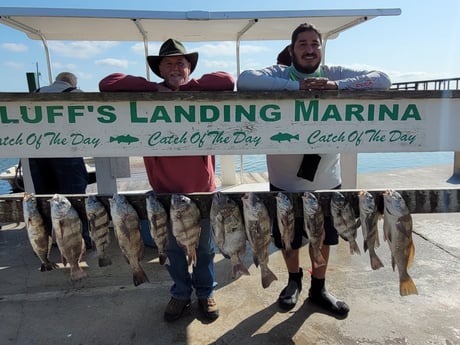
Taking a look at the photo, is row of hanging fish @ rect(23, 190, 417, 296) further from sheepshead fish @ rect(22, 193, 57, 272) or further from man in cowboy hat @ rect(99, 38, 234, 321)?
man in cowboy hat @ rect(99, 38, 234, 321)

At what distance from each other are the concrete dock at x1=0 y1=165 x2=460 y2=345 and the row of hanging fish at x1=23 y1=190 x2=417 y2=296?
84 centimetres

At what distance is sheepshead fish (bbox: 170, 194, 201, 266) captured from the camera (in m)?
2.11

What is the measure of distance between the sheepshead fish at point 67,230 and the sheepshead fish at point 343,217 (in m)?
1.53

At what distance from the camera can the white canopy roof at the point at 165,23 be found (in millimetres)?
3963

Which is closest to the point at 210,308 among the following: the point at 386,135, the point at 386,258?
the point at 386,135

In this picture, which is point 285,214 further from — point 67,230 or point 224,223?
point 67,230

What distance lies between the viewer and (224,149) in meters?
2.05

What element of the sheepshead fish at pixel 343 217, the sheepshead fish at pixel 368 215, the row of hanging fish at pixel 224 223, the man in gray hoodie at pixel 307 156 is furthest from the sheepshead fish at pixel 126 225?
the sheepshead fish at pixel 368 215

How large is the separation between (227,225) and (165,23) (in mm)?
3318

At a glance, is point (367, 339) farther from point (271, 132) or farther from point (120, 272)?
point (120, 272)

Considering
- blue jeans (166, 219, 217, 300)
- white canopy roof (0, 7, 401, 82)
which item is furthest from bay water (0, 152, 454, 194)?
blue jeans (166, 219, 217, 300)

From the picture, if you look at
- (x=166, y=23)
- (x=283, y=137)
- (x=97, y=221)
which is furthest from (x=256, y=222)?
(x=166, y=23)

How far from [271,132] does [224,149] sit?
0.93ft

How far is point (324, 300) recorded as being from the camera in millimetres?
2973
